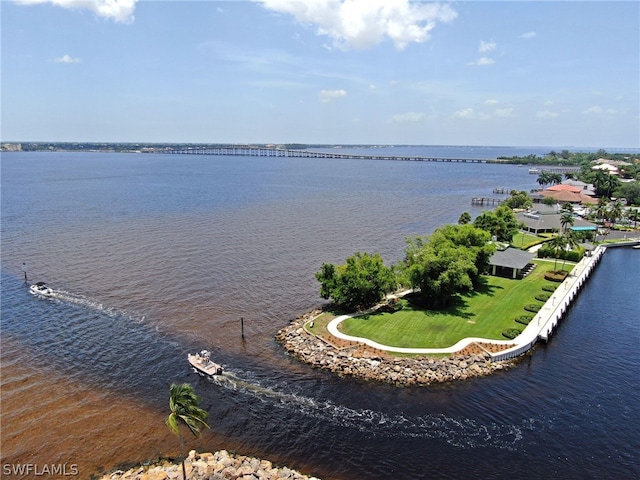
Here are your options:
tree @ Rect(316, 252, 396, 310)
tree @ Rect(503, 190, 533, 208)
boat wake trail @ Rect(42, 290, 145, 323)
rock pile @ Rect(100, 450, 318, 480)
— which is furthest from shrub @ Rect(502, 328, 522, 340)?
tree @ Rect(503, 190, 533, 208)

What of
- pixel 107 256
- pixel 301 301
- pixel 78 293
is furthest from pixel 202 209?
pixel 301 301

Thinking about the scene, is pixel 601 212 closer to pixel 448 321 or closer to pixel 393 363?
pixel 448 321

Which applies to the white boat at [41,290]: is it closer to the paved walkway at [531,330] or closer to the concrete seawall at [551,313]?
the paved walkway at [531,330]

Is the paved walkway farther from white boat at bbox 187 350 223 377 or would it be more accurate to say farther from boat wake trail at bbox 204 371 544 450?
white boat at bbox 187 350 223 377

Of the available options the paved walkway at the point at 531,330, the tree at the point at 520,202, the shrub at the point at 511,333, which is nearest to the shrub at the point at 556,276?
the paved walkway at the point at 531,330

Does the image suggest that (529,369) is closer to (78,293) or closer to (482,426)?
(482,426)

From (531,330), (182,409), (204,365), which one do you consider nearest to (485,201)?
(531,330)

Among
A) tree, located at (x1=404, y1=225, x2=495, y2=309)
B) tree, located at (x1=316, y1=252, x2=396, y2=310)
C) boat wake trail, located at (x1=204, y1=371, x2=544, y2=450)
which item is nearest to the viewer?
boat wake trail, located at (x1=204, y1=371, x2=544, y2=450)
